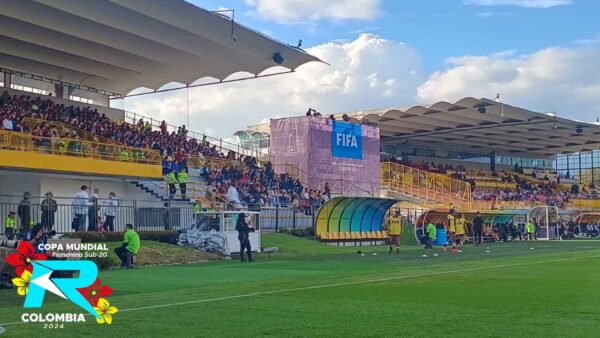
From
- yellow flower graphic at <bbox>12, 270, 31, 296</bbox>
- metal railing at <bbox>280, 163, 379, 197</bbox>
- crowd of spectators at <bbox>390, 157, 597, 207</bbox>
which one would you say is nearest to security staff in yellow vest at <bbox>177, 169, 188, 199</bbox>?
metal railing at <bbox>280, 163, 379, 197</bbox>

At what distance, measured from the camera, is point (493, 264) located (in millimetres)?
23531

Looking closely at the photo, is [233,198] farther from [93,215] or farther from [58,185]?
[93,215]

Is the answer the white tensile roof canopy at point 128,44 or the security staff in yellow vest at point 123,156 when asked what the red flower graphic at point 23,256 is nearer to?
the security staff in yellow vest at point 123,156

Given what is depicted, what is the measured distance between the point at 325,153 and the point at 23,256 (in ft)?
107

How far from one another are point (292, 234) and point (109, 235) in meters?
12.7

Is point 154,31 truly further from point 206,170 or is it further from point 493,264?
point 493,264

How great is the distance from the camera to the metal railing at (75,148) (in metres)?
32.5

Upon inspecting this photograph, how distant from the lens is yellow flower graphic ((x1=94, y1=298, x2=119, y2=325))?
11.0 metres

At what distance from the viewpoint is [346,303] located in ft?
43.5

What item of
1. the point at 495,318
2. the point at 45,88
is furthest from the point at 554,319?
the point at 45,88

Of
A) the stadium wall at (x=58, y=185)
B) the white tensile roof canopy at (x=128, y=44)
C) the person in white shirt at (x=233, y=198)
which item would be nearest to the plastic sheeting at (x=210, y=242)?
the stadium wall at (x=58, y=185)

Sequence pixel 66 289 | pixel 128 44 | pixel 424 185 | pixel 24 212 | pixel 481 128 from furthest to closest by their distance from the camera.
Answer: pixel 481 128 → pixel 424 185 → pixel 128 44 → pixel 24 212 → pixel 66 289

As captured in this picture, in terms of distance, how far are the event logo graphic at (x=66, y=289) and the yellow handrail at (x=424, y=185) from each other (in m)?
44.2

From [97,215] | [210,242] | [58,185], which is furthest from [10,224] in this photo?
[58,185]
